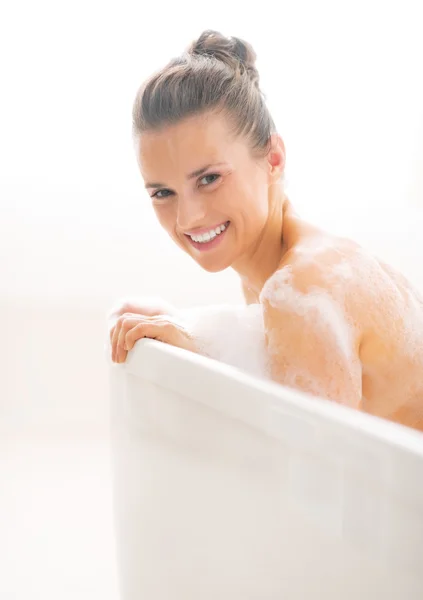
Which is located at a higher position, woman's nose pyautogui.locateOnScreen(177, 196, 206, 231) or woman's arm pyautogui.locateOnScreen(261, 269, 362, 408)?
woman's nose pyautogui.locateOnScreen(177, 196, 206, 231)

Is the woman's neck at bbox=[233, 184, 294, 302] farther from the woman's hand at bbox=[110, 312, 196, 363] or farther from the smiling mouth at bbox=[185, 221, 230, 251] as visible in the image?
the woman's hand at bbox=[110, 312, 196, 363]

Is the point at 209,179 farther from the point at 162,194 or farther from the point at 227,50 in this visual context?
the point at 227,50

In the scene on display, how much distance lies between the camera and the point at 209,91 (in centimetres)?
122

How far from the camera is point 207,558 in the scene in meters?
0.95

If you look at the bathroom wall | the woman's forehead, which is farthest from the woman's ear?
the bathroom wall

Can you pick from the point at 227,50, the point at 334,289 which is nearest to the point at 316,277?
the point at 334,289

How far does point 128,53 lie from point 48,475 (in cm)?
129

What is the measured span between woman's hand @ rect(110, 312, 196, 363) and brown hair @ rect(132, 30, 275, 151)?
31cm

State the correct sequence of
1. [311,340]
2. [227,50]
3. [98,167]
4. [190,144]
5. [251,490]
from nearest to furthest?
[251,490]
[311,340]
[190,144]
[227,50]
[98,167]

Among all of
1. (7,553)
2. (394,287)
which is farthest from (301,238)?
(7,553)

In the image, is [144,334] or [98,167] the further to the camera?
[98,167]

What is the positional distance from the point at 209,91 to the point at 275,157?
0.58ft

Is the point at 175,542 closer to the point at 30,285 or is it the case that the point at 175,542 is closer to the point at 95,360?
the point at 95,360

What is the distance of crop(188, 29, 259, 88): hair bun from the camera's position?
1282 mm
